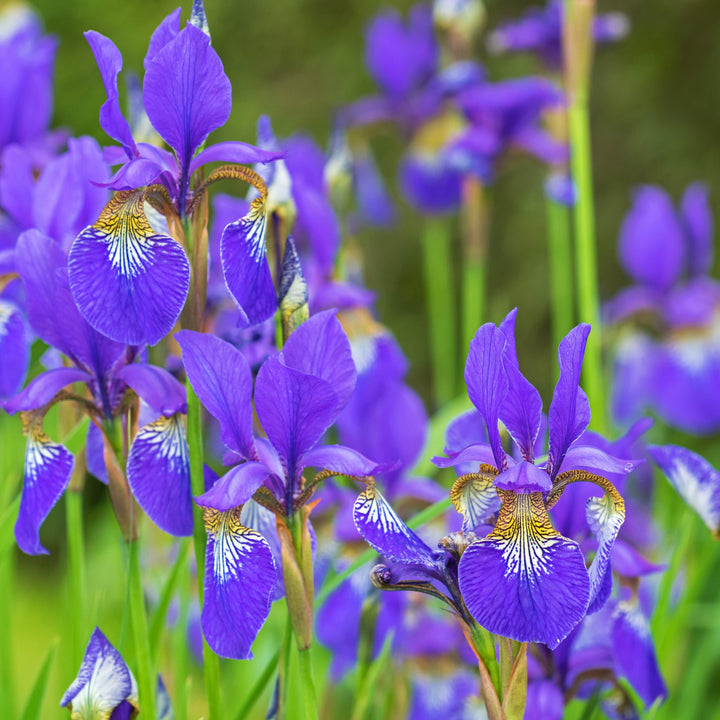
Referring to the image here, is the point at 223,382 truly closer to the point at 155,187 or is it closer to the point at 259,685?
the point at 155,187

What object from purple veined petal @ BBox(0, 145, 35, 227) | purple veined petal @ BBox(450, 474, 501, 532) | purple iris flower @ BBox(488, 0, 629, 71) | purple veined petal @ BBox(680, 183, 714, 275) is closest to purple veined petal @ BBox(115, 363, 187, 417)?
purple veined petal @ BBox(450, 474, 501, 532)

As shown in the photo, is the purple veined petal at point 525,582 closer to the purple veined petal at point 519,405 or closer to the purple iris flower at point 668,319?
the purple veined petal at point 519,405

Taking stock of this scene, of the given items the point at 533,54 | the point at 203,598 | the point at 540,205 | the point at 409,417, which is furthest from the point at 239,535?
the point at 540,205

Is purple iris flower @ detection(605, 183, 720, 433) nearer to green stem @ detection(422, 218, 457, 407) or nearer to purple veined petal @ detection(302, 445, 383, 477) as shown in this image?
green stem @ detection(422, 218, 457, 407)

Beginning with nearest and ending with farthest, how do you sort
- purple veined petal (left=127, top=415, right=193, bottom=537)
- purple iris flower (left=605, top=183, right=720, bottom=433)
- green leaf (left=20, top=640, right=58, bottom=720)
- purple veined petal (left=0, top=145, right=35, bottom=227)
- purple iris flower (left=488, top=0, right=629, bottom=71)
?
purple veined petal (left=127, top=415, right=193, bottom=537)
green leaf (left=20, top=640, right=58, bottom=720)
purple veined petal (left=0, top=145, right=35, bottom=227)
purple iris flower (left=488, top=0, right=629, bottom=71)
purple iris flower (left=605, top=183, right=720, bottom=433)

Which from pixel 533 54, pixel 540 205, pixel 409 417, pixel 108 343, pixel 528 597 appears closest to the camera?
pixel 528 597

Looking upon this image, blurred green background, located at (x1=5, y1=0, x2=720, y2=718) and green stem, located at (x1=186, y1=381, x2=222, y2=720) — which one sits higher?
blurred green background, located at (x1=5, y1=0, x2=720, y2=718)

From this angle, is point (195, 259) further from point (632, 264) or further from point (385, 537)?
point (632, 264)

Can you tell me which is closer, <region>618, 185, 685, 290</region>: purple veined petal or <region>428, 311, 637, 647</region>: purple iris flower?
<region>428, 311, 637, 647</region>: purple iris flower
